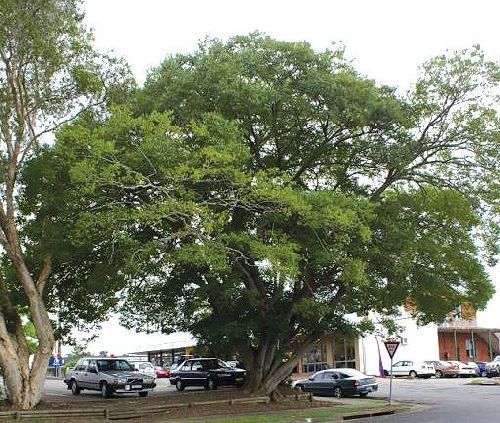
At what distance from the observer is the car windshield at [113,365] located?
3030cm

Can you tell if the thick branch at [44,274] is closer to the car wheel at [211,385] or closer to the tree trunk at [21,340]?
the tree trunk at [21,340]

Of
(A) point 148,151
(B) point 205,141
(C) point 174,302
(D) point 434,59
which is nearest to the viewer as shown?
(A) point 148,151

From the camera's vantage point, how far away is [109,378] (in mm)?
29031

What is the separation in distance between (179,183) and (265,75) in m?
6.05

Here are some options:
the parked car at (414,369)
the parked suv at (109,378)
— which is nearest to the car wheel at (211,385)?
the parked suv at (109,378)

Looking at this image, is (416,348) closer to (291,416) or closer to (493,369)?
(493,369)

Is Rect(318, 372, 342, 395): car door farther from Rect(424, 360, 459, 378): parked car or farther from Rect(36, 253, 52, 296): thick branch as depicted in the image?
Rect(424, 360, 459, 378): parked car

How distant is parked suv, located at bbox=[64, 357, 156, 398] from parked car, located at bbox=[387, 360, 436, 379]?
24.7 metres

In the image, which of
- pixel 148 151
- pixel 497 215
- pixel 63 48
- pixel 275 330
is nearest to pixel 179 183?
pixel 148 151

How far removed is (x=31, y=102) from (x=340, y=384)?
65.8 feet

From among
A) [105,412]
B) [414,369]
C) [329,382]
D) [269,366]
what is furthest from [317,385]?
[414,369]

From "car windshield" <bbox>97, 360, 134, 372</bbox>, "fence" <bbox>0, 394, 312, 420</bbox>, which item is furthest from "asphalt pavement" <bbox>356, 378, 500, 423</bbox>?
"car windshield" <bbox>97, 360, 134, 372</bbox>

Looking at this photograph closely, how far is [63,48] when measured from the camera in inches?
834

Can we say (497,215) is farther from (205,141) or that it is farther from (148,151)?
(148,151)
